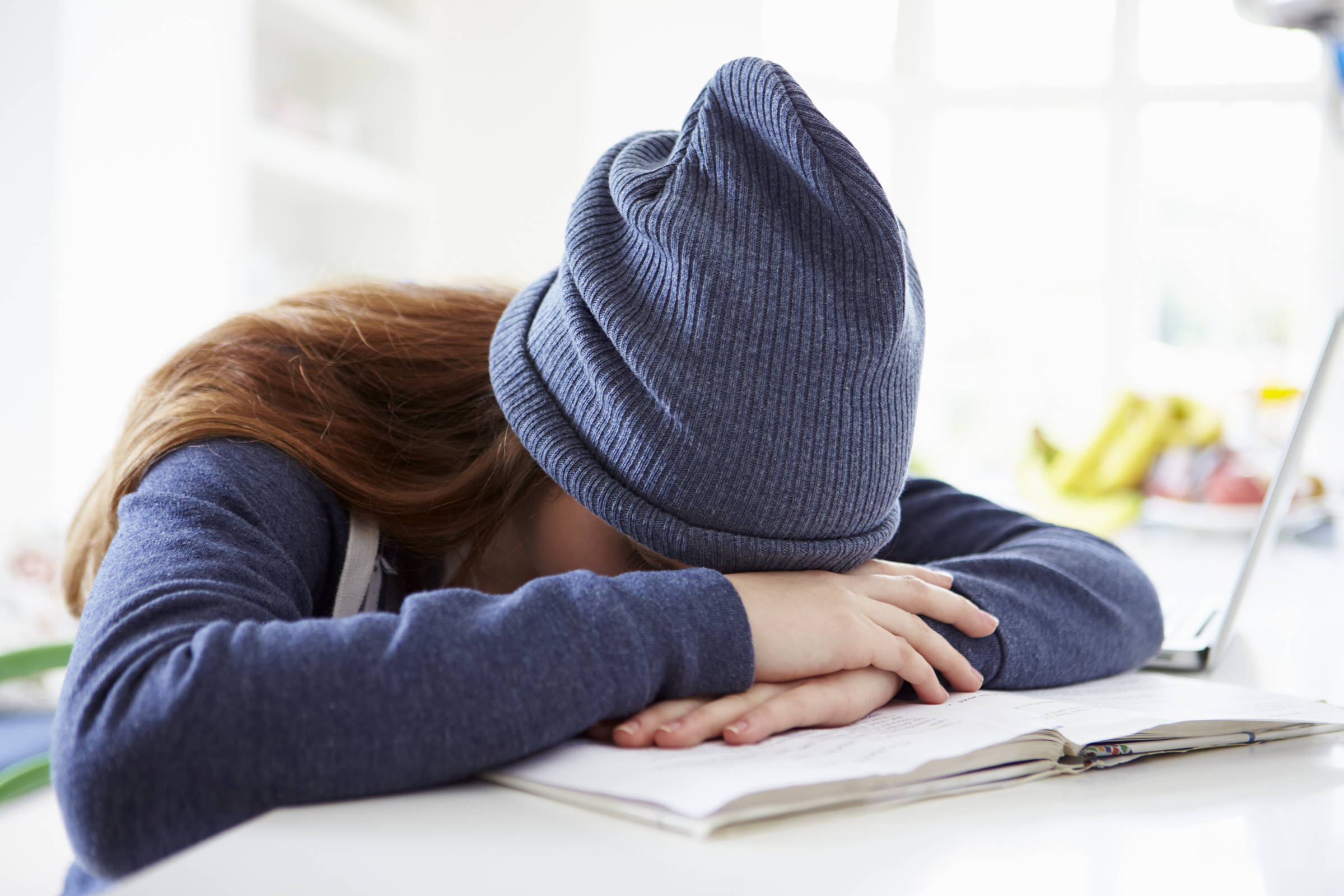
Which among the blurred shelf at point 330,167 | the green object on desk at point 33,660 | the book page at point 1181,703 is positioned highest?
the blurred shelf at point 330,167

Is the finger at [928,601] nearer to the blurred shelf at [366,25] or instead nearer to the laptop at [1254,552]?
the laptop at [1254,552]

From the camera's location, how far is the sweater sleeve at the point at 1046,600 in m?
0.67

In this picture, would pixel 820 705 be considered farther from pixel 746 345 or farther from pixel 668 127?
pixel 668 127

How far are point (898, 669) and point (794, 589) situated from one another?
0.25 ft

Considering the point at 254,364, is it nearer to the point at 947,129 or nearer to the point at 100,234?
the point at 100,234

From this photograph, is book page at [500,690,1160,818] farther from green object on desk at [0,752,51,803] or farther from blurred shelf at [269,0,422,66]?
blurred shelf at [269,0,422,66]

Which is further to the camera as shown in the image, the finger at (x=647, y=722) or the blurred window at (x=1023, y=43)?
the blurred window at (x=1023, y=43)

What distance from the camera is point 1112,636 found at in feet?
2.43

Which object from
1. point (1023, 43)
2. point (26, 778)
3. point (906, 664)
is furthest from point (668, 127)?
point (906, 664)

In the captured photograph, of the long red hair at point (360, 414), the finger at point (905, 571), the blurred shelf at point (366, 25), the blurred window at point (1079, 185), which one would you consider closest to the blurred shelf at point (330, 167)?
the blurred shelf at point (366, 25)

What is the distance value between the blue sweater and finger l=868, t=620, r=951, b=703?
0.29ft

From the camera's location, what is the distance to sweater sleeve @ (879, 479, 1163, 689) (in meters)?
0.67

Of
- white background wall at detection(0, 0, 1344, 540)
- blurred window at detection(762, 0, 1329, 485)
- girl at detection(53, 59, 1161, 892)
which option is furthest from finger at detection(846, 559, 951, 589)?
blurred window at detection(762, 0, 1329, 485)

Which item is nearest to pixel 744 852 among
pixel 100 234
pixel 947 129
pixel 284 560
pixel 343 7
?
pixel 284 560
